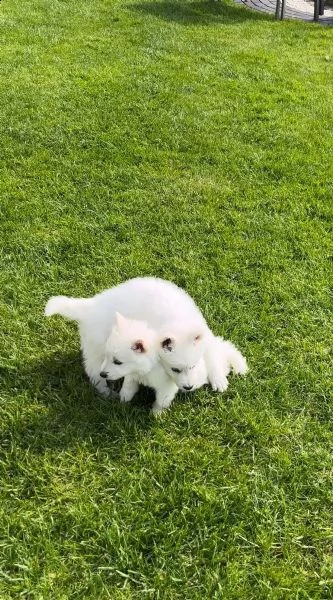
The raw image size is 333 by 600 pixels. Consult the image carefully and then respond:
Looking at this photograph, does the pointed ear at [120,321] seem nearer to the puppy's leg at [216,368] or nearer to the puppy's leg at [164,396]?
the puppy's leg at [164,396]

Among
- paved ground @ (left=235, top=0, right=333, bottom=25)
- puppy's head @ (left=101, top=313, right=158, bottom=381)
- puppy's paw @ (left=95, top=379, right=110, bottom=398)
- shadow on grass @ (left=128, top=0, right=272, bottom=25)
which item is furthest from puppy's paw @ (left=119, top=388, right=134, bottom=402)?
paved ground @ (left=235, top=0, right=333, bottom=25)

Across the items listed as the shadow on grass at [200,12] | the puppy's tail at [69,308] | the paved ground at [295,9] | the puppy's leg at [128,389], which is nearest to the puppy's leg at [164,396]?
the puppy's leg at [128,389]

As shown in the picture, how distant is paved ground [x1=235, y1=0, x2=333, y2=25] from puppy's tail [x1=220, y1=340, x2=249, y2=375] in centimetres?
899

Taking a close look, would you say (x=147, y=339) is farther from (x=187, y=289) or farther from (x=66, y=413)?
(x=187, y=289)

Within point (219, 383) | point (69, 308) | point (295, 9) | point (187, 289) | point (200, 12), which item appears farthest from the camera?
point (295, 9)

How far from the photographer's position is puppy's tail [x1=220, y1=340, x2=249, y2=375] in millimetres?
3426

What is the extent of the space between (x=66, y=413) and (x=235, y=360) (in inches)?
39.9

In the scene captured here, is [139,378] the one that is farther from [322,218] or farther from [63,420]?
[322,218]

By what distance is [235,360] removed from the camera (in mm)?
3430

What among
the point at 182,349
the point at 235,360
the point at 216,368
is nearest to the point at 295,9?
the point at 235,360

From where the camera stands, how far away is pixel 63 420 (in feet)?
10.2

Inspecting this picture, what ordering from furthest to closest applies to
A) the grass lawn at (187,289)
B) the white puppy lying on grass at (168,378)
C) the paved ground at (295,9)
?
the paved ground at (295,9) → the white puppy lying on grass at (168,378) → the grass lawn at (187,289)

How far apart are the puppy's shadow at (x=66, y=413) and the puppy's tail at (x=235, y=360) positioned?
532 mm

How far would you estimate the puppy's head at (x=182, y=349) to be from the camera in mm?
2764
